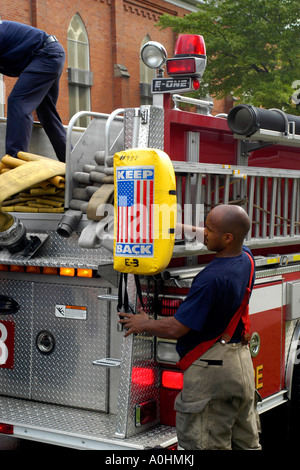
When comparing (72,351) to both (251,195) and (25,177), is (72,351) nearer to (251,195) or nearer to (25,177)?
(25,177)

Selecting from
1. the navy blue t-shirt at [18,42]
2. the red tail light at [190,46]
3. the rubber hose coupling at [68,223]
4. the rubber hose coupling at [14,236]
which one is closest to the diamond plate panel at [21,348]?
the rubber hose coupling at [14,236]

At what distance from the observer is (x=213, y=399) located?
3.26 meters

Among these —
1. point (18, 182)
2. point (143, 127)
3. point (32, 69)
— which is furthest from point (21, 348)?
point (32, 69)

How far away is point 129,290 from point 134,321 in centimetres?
26

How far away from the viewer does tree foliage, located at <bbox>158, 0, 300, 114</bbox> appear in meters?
19.4

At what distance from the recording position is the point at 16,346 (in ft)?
14.0

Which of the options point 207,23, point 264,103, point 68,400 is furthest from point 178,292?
point 207,23

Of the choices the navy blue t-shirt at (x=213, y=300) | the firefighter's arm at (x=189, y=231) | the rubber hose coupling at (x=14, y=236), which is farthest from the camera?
the rubber hose coupling at (x=14, y=236)

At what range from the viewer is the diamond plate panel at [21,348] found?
423cm

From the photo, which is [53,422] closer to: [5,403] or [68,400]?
[68,400]

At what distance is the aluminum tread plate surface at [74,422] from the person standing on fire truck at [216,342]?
1.02ft

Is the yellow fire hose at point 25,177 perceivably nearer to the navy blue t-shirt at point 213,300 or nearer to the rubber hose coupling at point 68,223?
the rubber hose coupling at point 68,223

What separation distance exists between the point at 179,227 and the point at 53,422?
1.32 metres

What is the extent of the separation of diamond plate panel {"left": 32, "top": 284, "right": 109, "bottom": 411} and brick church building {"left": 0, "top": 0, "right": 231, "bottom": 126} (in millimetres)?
18154
